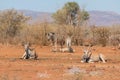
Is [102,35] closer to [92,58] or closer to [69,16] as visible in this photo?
[69,16]

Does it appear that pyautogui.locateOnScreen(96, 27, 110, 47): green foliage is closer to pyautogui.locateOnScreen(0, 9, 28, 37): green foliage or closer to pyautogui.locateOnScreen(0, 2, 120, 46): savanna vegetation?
pyautogui.locateOnScreen(0, 2, 120, 46): savanna vegetation

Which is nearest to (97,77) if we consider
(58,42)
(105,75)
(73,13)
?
(105,75)

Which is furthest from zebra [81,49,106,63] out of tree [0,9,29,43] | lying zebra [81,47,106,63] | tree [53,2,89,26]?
tree [53,2,89,26]

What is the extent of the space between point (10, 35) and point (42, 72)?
95.7 ft

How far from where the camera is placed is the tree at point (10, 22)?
48719 millimetres

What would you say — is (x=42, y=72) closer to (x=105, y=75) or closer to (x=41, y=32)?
(x=105, y=75)

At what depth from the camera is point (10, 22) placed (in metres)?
50.5

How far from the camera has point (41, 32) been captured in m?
44.8

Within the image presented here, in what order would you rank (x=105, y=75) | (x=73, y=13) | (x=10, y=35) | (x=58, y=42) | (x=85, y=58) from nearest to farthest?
(x=105, y=75)
(x=85, y=58)
(x=58, y=42)
(x=10, y=35)
(x=73, y=13)

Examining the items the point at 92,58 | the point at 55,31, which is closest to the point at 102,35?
the point at 55,31

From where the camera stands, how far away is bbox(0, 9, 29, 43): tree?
48.7 meters

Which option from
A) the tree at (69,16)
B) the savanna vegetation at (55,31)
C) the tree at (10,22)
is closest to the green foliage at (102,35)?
the savanna vegetation at (55,31)

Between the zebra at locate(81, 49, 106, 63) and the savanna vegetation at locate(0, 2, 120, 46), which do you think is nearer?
the zebra at locate(81, 49, 106, 63)

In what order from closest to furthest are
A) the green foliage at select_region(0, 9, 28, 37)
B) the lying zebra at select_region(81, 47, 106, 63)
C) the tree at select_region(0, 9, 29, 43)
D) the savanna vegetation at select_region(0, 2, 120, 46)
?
the lying zebra at select_region(81, 47, 106, 63) < the savanna vegetation at select_region(0, 2, 120, 46) < the tree at select_region(0, 9, 29, 43) < the green foliage at select_region(0, 9, 28, 37)
